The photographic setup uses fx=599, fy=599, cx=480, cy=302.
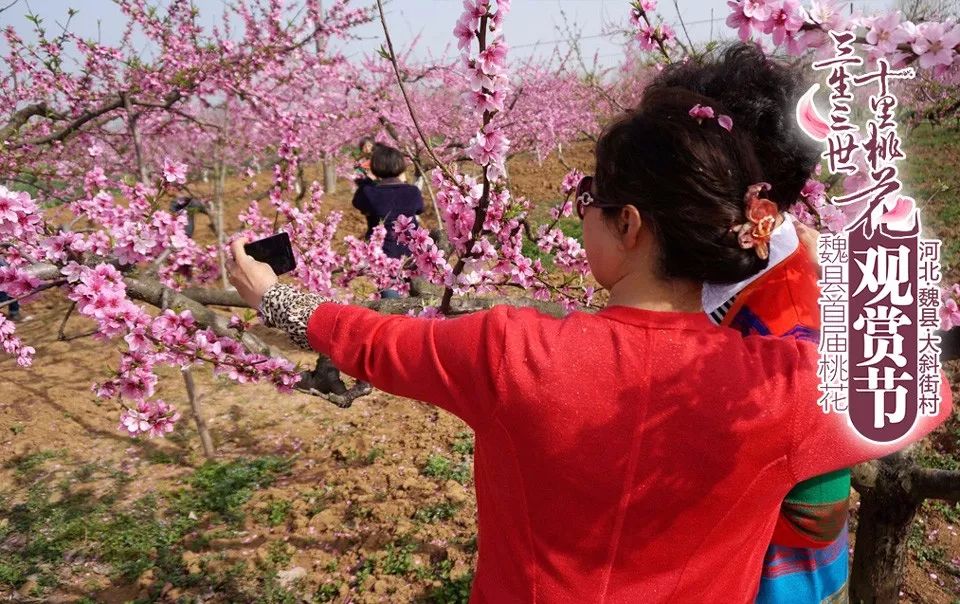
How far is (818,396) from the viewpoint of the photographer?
3.13ft

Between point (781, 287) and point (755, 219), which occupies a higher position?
point (755, 219)

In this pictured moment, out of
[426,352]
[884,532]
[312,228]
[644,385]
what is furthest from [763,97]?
[312,228]

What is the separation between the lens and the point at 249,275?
1.37 meters

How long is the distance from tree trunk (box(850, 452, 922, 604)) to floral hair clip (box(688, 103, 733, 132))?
5.53ft

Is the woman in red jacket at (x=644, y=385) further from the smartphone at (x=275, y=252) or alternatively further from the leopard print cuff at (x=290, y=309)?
the smartphone at (x=275, y=252)

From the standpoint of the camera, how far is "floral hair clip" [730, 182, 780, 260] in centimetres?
94

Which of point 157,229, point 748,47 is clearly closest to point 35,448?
point 157,229

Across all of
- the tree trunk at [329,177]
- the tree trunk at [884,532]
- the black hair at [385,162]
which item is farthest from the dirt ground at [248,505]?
the tree trunk at [329,177]

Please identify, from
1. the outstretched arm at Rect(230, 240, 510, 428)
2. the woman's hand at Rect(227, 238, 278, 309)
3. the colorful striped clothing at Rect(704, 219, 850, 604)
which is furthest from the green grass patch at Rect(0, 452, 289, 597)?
the colorful striped clothing at Rect(704, 219, 850, 604)

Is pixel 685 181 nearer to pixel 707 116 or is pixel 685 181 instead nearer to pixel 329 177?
pixel 707 116

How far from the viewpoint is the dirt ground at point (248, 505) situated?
11.3 ft

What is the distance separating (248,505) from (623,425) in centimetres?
401

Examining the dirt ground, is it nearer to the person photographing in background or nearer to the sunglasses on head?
the person photographing in background

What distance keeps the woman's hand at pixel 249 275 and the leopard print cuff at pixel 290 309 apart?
4 cm
